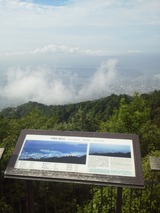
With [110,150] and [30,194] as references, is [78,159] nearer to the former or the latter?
[110,150]

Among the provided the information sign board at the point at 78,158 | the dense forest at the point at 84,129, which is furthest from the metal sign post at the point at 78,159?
the dense forest at the point at 84,129

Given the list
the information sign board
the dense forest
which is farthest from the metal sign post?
the dense forest

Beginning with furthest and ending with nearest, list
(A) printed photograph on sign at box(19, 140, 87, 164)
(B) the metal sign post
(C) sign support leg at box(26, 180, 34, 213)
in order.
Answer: (C) sign support leg at box(26, 180, 34, 213)
(A) printed photograph on sign at box(19, 140, 87, 164)
(B) the metal sign post

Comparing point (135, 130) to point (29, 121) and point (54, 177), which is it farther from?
point (54, 177)

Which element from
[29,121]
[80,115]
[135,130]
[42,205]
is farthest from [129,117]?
[42,205]

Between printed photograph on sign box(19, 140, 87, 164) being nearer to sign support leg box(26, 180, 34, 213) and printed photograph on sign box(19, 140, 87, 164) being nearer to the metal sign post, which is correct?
the metal sign post

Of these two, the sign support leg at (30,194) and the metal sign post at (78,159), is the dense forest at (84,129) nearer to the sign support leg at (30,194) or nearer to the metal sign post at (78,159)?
the sign support leg at (30,194)
